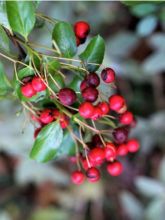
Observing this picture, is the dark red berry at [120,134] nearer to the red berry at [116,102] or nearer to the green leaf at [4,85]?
the red berry at [116,102]

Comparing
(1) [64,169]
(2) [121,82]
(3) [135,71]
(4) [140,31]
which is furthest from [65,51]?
(1) [64,169]

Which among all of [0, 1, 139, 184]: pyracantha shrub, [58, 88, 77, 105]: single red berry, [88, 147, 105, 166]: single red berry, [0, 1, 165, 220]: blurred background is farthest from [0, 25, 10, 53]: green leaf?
[0, 1, 165, 220]: blurred background

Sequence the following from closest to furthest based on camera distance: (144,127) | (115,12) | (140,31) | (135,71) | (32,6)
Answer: (32,6), (140,31), (144,127), (135,71), (115,12)

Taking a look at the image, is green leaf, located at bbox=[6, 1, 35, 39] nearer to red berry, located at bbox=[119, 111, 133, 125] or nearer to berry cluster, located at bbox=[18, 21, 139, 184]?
berry cluster, located at bbox=[18, 21, 139, 184]

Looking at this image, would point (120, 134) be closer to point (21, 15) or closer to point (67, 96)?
point (67, 96)

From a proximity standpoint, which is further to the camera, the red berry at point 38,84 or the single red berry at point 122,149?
the single red berry at point 122,149

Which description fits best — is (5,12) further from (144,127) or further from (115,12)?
(115,12)

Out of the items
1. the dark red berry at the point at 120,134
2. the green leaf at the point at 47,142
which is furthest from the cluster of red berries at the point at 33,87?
the dark red berry at the point at 120,134
